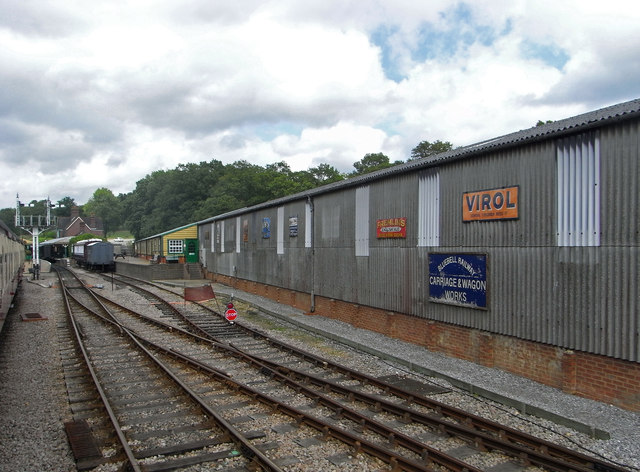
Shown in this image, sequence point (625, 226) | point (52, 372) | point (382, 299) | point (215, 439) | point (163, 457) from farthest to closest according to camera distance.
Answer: point (382, 299), point (52, 372), point (625, 226), point (215, 439), point (163, 457)

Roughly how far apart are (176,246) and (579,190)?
37297 mm

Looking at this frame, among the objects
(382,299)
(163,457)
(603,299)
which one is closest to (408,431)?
(163,457)

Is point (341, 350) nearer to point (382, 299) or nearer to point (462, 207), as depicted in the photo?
point (382, 299)

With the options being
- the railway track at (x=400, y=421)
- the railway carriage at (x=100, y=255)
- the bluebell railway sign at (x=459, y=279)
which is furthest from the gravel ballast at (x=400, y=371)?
the railway carriage at (x=100, y=255)

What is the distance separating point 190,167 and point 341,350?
227 feet

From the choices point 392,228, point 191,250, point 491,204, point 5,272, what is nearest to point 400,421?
point 491,204

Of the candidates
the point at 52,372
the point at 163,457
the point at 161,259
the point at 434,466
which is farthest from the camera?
the point at 161,259

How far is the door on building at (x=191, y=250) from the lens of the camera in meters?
41.6

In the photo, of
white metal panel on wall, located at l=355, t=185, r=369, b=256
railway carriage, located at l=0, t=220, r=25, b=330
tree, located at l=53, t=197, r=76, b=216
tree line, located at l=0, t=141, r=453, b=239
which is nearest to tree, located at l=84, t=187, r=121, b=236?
tree, located at l=53, t=197, r=76, b=216

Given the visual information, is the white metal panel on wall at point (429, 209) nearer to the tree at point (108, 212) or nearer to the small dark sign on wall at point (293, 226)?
the small dark sign on wall at point (293, 226)

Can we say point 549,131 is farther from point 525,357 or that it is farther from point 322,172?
point 322,172

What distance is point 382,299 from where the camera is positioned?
14430 millimetres

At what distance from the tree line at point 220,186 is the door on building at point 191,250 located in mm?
15651

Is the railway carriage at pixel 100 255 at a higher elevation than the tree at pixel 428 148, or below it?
below
